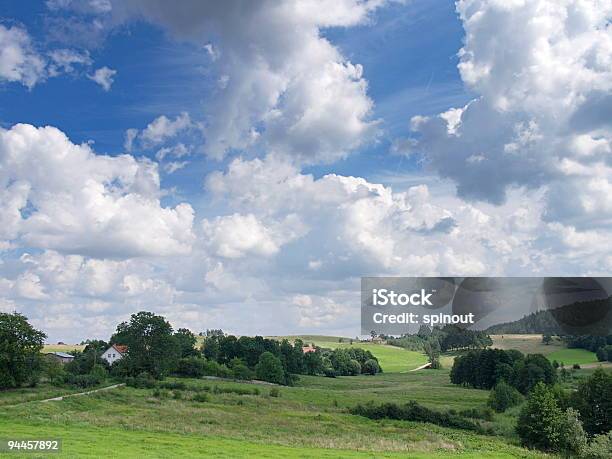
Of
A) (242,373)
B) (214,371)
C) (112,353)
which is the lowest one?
(242,373)

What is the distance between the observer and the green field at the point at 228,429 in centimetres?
4169

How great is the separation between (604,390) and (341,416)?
30.4 meters

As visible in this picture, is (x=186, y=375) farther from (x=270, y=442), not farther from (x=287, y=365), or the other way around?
(x=270, y=442)

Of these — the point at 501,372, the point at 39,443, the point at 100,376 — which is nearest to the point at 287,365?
the point at 501,372

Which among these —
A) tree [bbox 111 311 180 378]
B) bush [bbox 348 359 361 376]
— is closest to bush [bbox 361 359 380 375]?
bush [bbox 348 359 361 376]

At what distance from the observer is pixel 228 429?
55.4 m

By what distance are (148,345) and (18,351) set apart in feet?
97.1

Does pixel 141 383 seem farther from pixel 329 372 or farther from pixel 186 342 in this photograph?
pixel 329 372

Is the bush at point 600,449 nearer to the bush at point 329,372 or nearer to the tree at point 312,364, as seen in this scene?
the bush at point 329,372

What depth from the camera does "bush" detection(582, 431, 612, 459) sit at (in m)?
51.5

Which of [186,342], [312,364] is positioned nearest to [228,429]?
[186,342]

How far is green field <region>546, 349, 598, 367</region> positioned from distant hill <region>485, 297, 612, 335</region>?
5.16 metres

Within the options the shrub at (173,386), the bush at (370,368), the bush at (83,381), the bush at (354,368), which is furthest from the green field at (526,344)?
the bush at (83,381)

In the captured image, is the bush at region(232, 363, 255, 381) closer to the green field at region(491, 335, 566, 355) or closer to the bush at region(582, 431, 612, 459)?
the green field at region(491, 335, 566, 355)
